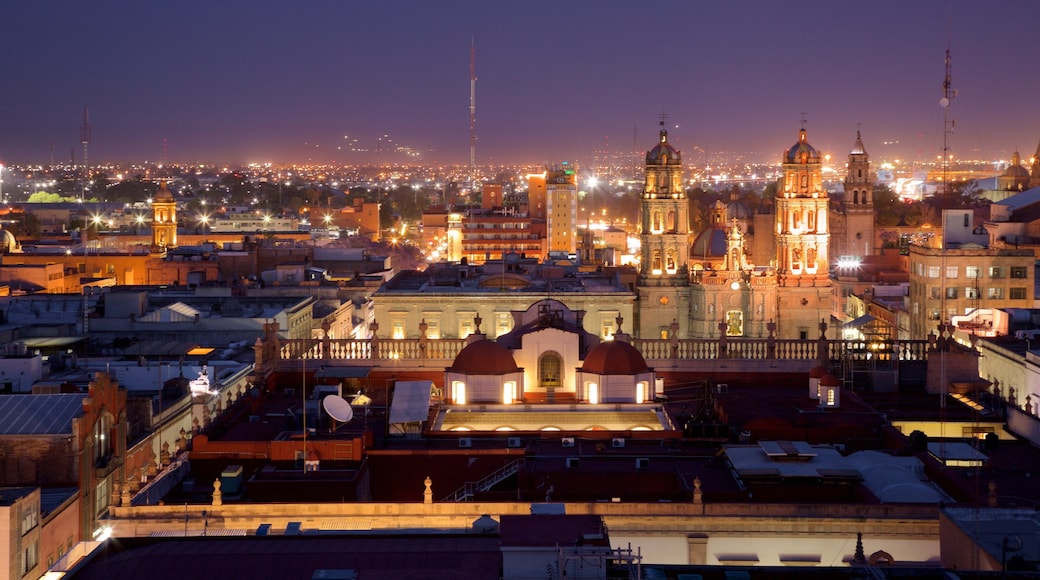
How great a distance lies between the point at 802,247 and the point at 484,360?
169 ft

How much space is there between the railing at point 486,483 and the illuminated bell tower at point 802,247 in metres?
54.4

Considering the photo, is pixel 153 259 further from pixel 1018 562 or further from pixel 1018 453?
pixel 1018 562

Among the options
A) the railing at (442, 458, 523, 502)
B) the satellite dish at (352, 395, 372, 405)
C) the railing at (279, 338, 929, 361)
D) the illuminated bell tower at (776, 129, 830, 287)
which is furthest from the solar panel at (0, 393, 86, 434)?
the illuminated bell tower at (776, 129, 830, 287)

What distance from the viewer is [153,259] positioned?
317 ft

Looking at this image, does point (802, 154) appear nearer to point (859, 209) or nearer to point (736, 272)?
point (736, 272)

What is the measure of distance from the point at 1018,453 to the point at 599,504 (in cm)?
1137

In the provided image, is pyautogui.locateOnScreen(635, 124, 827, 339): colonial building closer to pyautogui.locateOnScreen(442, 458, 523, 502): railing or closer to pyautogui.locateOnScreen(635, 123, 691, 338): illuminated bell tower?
pyautogui.locateOnScreen(635, 123, 691, 338): illuminated bell tower

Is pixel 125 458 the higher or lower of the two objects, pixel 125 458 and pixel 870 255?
the lower

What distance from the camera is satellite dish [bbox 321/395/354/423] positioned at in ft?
98.3

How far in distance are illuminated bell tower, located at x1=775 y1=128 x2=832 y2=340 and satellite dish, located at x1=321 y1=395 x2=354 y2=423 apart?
53857mm

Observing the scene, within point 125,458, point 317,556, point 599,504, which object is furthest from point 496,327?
point 317,556

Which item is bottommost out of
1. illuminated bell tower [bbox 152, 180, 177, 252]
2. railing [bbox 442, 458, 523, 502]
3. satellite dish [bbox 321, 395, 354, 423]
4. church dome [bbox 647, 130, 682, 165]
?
railing [bbox 442, 458, 523, 502]

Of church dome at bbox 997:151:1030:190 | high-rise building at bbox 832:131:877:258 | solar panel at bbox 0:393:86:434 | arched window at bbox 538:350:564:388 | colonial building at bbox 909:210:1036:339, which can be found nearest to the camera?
arched window at bbox 538:350:564:388

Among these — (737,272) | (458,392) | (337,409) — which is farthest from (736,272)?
(337,409)
